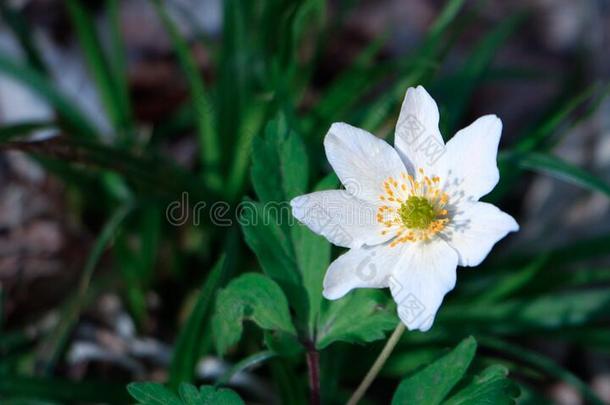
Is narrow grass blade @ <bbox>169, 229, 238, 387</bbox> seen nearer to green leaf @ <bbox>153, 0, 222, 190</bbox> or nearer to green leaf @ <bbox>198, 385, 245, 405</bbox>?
green leaf @ <bbox>198, 385, 245, 405</bbox>

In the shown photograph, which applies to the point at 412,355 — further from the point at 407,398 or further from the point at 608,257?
the point at 608,257

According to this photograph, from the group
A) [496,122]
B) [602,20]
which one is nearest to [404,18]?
[602,20]

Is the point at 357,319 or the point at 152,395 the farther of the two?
the point at 357,319

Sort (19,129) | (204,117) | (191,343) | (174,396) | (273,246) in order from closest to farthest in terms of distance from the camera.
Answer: (174,396)
(273,246)
(191,343)
(19,129)
(204,117)

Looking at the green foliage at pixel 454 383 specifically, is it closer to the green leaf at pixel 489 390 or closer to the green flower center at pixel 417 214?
the green leaf at pixel 489 390

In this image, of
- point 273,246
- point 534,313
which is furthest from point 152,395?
point 534,313

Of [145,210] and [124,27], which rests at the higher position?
[124,27]

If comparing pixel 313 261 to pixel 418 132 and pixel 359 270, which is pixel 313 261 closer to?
pixel 359 270
